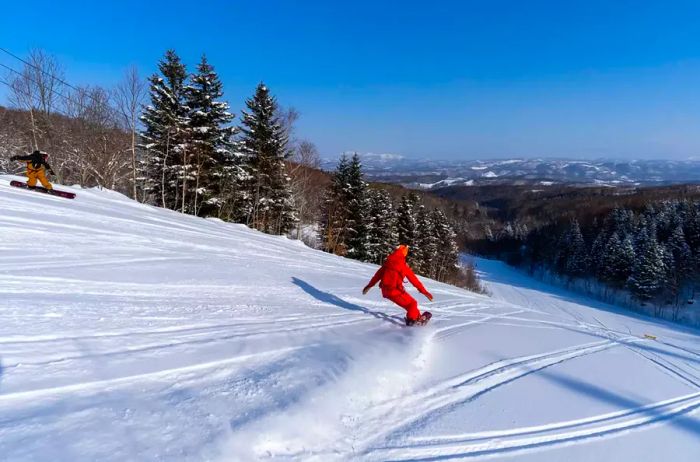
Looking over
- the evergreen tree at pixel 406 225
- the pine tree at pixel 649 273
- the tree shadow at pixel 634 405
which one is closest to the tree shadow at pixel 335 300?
the tree shadow at pixel 634 405

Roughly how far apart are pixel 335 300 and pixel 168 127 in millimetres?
20925

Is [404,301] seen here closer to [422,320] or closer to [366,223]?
[422,320]

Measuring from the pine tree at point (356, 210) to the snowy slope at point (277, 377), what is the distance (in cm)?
2338

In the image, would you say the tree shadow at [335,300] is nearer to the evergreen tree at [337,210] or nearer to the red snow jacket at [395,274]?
the red snow jacket at [395,274]

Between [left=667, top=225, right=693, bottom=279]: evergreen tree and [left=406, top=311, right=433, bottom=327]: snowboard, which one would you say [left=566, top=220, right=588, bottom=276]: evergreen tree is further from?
[left=406, top=311, right=433, bottom=327]: snowboard

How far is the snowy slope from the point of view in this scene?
3.16 metres

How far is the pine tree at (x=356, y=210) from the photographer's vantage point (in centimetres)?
3231

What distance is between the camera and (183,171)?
80.6 ft

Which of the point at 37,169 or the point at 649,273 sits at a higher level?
the point at 37,169

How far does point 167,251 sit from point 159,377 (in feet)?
22.8

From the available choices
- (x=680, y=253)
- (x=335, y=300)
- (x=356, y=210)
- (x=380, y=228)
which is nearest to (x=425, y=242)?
(x=380, y=228)

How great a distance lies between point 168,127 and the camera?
2423 centimetres

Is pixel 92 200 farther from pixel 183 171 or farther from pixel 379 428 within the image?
pixel 379 428

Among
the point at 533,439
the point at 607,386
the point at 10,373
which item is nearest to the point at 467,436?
the point at 533,439
